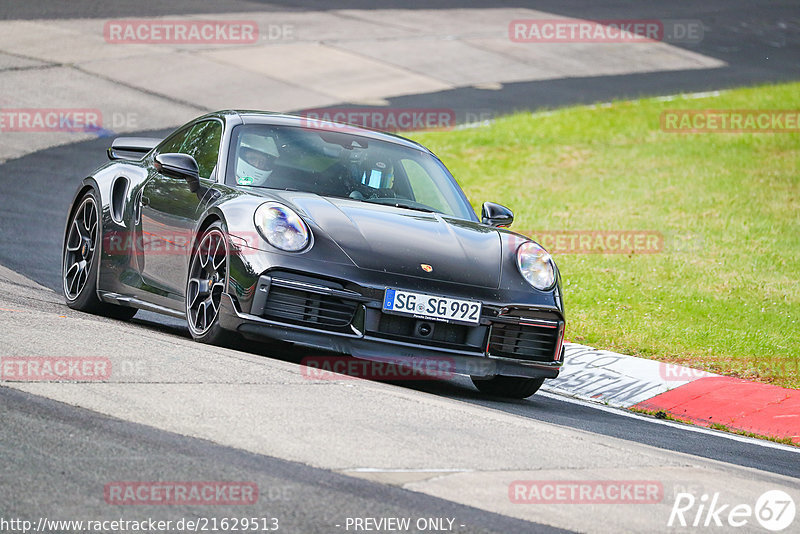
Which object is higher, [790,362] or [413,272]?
[413,272]

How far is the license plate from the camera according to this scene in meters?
6.47

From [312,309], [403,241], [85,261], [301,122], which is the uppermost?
[301,122]

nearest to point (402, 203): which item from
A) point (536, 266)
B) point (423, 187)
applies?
point (423, 187)

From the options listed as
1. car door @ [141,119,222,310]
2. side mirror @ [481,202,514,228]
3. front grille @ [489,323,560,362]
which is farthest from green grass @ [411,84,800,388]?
car door @ [141,119,222,310]

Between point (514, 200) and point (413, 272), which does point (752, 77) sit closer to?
point (514, 200)

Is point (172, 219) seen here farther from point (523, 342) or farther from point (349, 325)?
point (523, 342)

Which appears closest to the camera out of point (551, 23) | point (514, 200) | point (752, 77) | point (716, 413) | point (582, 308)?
point (716, 413)

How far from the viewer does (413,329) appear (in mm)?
6535

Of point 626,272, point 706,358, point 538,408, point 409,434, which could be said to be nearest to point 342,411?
point 409,434

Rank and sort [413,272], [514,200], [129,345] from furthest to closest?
[514,200] < [413,272] < [129,345]

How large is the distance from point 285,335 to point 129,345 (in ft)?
2.64

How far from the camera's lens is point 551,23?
99.1 ft

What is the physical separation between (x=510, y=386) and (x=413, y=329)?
1.21 m

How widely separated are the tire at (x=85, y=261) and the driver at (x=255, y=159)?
1403 millimetres
